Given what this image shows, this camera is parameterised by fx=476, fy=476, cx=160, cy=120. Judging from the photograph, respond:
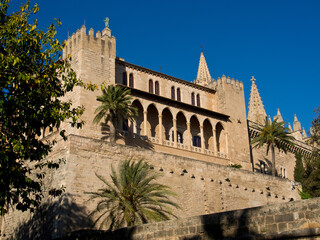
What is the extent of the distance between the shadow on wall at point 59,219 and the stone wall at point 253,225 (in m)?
9.97

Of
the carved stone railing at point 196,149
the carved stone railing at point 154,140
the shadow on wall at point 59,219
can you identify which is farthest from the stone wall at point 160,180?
the carved stone railing at point 154,140

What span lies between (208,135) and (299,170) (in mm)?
13730

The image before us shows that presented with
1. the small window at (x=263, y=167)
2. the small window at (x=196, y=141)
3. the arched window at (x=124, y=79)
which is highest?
the arched window at (x=124, y=79)

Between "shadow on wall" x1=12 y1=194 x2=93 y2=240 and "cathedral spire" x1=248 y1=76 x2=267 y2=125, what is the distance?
4845 cm

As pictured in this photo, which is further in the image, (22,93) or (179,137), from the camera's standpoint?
(179,137)

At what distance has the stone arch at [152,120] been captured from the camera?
3831 cm

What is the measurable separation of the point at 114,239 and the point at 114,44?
2342 centimetres

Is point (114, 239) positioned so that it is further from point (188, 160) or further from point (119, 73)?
point (119, 73)

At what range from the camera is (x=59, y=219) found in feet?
77.2

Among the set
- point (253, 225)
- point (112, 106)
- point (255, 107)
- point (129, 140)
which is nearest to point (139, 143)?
point (129, 140)

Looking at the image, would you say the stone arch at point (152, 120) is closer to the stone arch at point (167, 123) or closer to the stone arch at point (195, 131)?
the stone arch at point (167, 123)

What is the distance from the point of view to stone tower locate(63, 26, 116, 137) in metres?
33.4

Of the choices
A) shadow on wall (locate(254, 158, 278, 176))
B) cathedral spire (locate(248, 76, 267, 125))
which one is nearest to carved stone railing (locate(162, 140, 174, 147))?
shadow on wall (locate(254, 158, 278, 176))

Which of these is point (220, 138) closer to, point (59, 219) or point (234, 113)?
point (234, 113)
